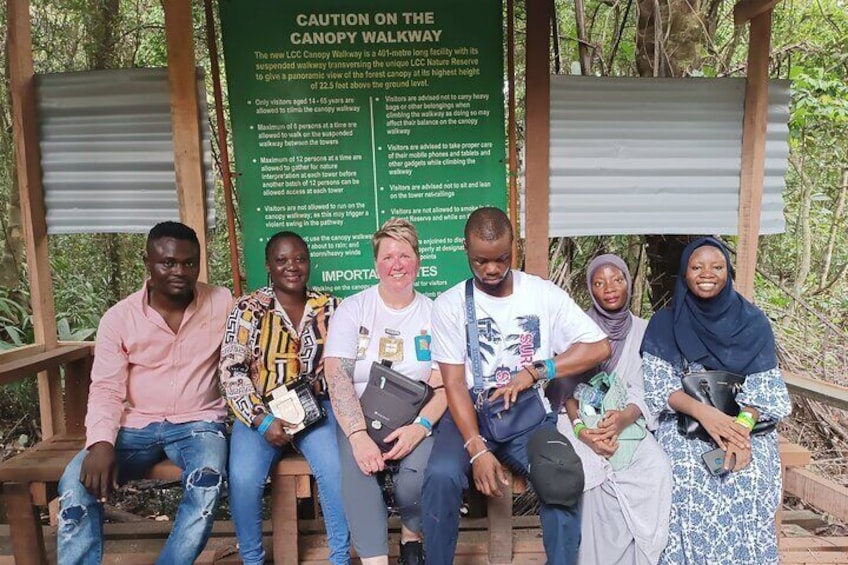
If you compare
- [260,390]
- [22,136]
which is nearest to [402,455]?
[260,390]

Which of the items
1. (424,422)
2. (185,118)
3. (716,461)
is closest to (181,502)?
(424,422)

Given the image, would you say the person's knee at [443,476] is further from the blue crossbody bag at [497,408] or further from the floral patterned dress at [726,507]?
the floral patterned dress at [726,507]

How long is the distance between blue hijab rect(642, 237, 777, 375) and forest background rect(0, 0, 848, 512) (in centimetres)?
172

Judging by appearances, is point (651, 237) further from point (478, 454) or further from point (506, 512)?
point (478, 454)

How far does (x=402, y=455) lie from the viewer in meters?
2.41

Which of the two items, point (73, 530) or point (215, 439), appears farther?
point (215, 439)

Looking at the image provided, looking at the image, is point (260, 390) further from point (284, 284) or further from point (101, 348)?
point (101, 348)

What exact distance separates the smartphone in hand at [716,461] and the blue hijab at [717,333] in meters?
0.39

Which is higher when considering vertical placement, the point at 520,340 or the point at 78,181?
the point at 78,181

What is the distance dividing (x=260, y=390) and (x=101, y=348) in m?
0.75

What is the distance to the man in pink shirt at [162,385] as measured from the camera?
7.85 feet

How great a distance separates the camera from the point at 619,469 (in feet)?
7.81

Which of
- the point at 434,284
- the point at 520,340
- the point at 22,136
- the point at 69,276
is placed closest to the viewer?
the point at 520,340

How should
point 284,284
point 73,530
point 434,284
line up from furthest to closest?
point 434,284
point 284,284
point 73,530
